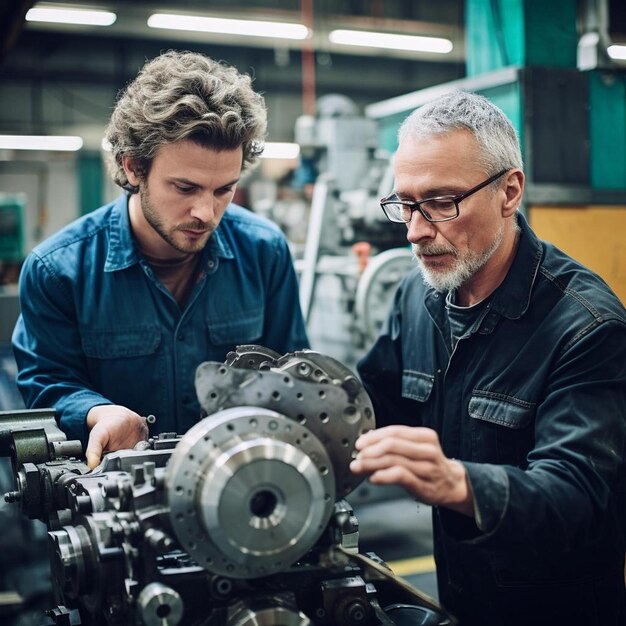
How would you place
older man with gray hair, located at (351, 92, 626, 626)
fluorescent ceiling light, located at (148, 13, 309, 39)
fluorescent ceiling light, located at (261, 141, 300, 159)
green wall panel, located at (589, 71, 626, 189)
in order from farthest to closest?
fluorescent ceiling light, located at (261, 141, 300, 159)
fluorescent ceiling light, located at (148, 13, 309, 39)
green wall panel, located at (589, 71, 626, 189)
older man with gray hair, located at (351, 92, 626, 626)

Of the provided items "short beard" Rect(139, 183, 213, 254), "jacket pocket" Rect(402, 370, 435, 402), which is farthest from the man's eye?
"jacket pocket" Rect(402, 370, 435, 402)

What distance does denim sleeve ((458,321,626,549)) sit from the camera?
43.1 inches

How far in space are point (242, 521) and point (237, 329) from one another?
0.93 meters

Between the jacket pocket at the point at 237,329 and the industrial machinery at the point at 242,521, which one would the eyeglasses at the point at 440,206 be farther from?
the jacket pocket at the point at 237,329

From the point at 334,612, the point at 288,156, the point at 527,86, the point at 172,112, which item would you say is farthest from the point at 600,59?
the point at 288,156

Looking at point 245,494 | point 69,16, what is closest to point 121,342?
point 245,494

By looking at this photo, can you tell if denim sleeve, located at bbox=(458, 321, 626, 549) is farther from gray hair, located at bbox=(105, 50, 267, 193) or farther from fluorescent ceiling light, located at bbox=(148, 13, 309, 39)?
fluorescent ceiling light, located at bbox=(148, 13, 309, 39)

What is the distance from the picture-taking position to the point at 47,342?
175 centimetres

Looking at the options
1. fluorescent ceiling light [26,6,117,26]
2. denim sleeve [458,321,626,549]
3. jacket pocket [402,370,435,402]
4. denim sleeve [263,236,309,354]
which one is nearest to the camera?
denim sleeve [458,321,626,549]

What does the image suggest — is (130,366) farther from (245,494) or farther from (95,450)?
(245,494)

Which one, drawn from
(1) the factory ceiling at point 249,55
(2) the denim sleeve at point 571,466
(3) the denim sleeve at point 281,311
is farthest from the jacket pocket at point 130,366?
(1) the factory ceiling at point 249,55

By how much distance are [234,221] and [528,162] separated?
141 centimetres

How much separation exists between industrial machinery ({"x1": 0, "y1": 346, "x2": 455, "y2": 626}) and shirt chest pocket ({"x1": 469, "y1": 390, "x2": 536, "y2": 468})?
0.32 m

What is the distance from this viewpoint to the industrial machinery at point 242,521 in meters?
0.99
